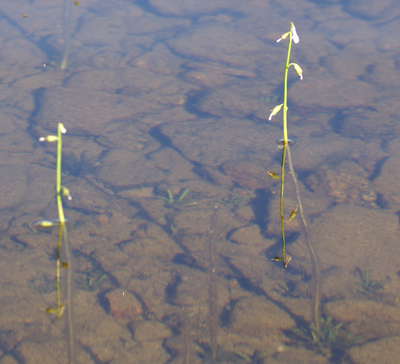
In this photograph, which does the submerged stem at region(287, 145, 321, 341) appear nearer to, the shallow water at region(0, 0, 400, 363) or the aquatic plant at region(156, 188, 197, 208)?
the shallow water at region(0, 0, 400, 363)

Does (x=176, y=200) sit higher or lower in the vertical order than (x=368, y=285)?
lower

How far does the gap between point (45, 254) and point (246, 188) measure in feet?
7.97

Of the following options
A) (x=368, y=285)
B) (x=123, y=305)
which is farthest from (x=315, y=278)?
(x=123, y=305)

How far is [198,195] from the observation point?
5145 mm

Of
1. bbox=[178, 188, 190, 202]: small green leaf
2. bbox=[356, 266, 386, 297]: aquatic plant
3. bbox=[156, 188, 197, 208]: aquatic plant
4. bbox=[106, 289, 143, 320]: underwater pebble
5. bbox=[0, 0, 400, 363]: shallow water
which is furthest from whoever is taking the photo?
bbox=[178, 188, 190, 202]: small green leaf

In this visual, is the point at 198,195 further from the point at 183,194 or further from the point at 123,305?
the point at 123,305

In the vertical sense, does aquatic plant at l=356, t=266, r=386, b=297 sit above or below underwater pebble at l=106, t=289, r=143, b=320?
above

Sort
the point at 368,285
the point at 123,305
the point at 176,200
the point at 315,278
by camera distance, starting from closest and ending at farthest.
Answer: the point at 123,305 → the point at 368,285 → the point at 315,278 → the point at 176,200

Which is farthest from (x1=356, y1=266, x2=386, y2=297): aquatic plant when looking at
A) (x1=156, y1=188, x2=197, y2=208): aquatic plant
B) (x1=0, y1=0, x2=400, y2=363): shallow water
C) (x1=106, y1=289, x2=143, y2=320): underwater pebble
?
(x1=156, y1=188, x2=197, y2=208): aquatic plant

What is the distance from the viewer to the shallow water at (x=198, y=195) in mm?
3277

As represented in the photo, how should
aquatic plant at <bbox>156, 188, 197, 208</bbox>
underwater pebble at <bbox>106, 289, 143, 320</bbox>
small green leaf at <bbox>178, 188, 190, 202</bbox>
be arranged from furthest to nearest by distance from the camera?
small green leaf at <bbox>178, 188, 190, 202</bbox> < aquatic plant at <bbox>156, 188, 197, 208</bbox> < underwater pebble at <bbox>106, 289, 143, 320</bbox>

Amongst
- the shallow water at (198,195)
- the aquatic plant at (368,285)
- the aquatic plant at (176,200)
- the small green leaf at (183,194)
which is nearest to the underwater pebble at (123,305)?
the shallow water at (198,195)

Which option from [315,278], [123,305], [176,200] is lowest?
[176,200]

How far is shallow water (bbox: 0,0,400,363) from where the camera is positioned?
328 cm
